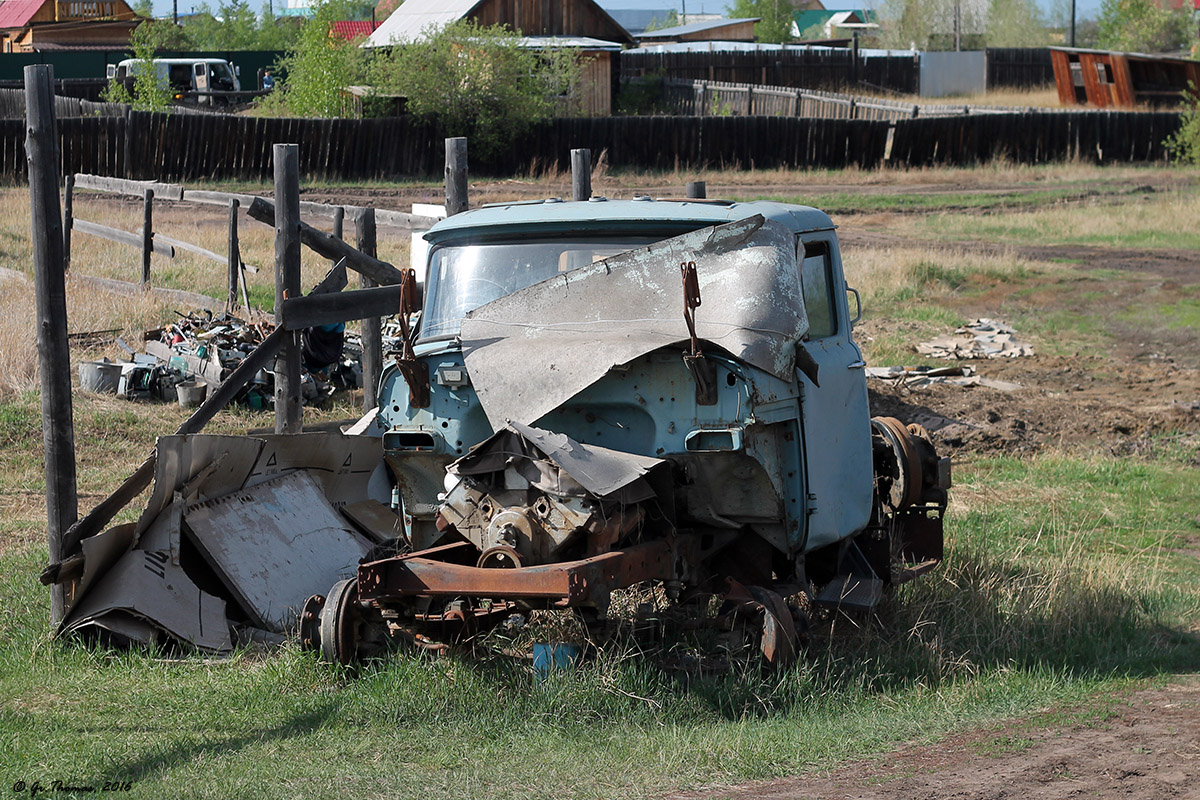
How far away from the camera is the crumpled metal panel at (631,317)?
5598 mm

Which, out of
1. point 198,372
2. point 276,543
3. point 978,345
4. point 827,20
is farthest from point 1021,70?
point 276,543

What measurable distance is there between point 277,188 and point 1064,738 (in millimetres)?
5952

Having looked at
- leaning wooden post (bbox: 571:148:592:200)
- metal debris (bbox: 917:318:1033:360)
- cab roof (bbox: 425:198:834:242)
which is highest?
leaning wooden post (bbox: 571:148:592:200)

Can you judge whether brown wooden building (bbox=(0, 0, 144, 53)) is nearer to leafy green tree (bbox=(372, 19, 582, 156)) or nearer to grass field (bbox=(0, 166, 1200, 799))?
leafy green tree (bbox=(372, 19, 582, 156))

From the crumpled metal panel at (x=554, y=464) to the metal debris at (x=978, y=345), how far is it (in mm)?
11671

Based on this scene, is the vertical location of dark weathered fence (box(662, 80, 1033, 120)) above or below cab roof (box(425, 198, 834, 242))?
above

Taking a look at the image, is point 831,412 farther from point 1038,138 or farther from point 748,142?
point 1038,138

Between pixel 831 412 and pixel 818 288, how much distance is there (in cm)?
75

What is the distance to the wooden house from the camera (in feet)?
156

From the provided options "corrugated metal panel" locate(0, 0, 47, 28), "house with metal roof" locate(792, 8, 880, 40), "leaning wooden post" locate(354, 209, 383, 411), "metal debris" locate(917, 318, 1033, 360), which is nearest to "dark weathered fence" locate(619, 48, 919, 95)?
"corrugated metal panel" locate(0, 0, 47, 28)

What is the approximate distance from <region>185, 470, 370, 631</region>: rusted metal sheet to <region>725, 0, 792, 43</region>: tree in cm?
8973

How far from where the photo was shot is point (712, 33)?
9244 centimetres

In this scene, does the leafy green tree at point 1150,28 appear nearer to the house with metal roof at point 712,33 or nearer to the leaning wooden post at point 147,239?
the house with metal roof at point 712,33

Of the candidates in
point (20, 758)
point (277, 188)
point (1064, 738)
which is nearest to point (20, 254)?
point (277, 188)
